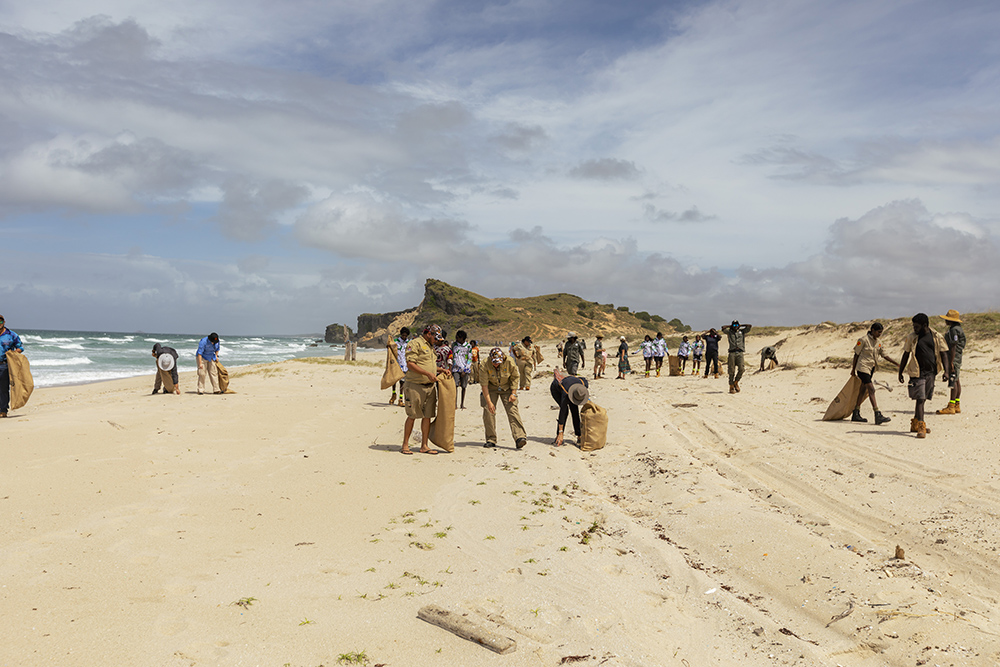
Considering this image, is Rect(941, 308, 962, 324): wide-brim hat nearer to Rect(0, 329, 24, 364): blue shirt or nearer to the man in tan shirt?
the man in tan shirt

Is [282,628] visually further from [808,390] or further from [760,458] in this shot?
[808,390]

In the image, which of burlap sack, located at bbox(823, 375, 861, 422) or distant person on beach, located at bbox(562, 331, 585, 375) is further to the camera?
distant person on beach, located at bbox(562, 331, 585, 375)

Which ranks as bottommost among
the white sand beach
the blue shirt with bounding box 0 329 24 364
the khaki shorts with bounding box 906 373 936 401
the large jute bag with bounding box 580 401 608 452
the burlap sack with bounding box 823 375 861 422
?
the white sand beach

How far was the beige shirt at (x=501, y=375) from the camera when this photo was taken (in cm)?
996

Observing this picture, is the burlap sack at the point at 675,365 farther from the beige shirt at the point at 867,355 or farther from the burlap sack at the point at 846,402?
the beige shirt at the point at 867,355

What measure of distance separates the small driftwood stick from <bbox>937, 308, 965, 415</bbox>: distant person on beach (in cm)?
992

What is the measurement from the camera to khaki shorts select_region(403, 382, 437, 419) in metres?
9.09

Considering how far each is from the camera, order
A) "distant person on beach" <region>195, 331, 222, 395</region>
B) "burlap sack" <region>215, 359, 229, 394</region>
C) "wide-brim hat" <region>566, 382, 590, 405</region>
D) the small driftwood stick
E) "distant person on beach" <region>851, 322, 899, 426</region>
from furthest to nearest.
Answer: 1. "burlap sack" <region>215, 359, 229, 394</region>
2. "distant person on beach" <region>195, 331, 222, 395</region>
3. "distant person on beach" <region>851, 322, 899, 426</region>
4. "wide-brim hat" <region>566, 382, 590, 405</region>
5. the small driftwood stick

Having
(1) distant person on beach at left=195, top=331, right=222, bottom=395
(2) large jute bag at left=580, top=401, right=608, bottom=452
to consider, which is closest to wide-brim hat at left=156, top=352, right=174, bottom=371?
(1) distant person on beach at left=195, top=331, right=222, bottom=395

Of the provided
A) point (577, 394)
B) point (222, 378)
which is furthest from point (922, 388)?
point (222, 378)

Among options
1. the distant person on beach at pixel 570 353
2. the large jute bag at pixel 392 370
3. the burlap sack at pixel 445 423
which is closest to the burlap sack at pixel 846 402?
the distant person on beach at pixel 570 353

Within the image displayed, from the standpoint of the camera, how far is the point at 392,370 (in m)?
12.8

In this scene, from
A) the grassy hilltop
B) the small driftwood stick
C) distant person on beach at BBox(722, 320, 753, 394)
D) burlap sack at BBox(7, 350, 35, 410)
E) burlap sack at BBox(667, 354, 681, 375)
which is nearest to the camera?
the small driftwood stick

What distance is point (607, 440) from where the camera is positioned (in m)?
10.7
